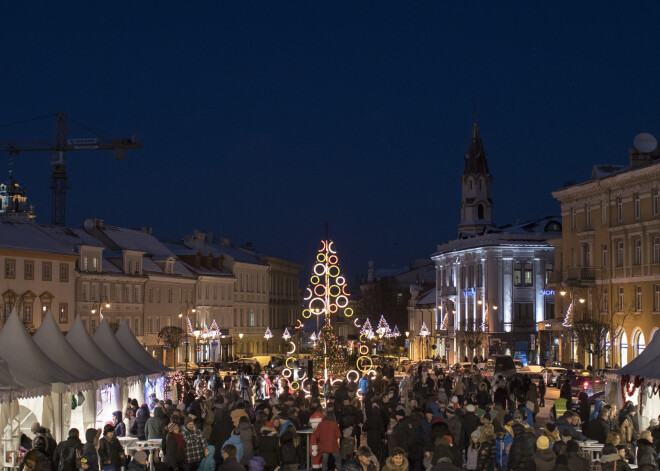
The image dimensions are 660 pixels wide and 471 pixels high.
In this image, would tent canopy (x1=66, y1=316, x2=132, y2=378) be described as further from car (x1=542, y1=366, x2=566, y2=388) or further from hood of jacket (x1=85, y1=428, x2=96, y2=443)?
car (x1=542, y1=366, x2=566, y2=388)

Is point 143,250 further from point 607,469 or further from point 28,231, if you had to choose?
point 607,469

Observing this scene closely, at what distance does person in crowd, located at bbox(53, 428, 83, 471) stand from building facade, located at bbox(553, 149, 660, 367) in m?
43.2

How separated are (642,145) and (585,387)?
2232 cm

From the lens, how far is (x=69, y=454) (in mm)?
19375

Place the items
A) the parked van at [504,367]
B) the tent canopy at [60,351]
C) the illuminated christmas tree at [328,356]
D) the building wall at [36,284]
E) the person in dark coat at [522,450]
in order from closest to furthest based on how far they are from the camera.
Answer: the person in dark coat at [522,450], the tent canopy at [60,351], the illuminated christmas tree at [328,356], the parked van at [504,367], the building wall at [36,284]

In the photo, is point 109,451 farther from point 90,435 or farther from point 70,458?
point 90,435

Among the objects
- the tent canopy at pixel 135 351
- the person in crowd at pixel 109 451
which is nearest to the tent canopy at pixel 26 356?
the person in crowd at pixel 109 451

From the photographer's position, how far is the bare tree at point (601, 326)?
62.3 m

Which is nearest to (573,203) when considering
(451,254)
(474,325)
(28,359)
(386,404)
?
(474,325)

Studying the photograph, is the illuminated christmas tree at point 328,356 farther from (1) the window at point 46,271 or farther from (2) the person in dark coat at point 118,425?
(1) the window at point 46,271

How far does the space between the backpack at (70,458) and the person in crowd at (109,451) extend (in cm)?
86

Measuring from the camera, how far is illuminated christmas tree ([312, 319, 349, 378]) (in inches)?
1594

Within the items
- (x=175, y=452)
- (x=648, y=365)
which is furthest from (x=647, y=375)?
(x=175, y=452)

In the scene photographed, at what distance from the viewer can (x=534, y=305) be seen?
91.1 m
